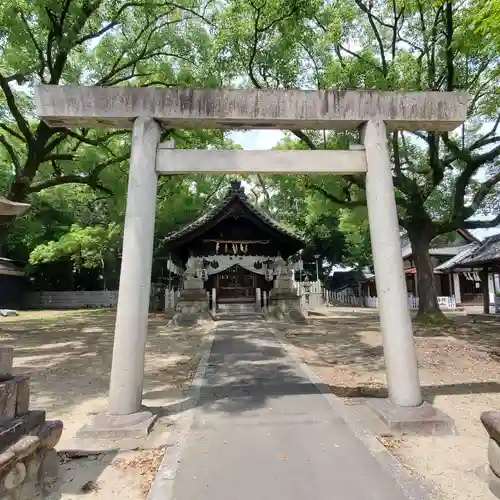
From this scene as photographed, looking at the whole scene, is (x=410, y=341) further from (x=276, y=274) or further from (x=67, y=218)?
(x=67, y=218)

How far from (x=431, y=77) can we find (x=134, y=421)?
1394 cm

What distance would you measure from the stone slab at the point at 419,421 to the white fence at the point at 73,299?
30.7 metres

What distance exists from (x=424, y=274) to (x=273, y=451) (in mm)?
13683

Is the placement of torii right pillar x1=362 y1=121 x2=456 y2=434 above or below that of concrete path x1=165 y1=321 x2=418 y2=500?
above

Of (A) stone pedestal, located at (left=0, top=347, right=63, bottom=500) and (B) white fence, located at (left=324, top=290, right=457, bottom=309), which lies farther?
(B) white fence, located at (left=324, top=290, right=457, bottom=309)

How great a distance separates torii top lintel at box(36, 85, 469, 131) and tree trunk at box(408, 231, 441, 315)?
11227 millimetres

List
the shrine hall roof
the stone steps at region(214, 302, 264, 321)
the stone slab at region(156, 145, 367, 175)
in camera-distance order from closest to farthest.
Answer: the stone slab at region(156, 145, 367, 175) < the shrine hall roof < the stone steps at region(214, 302, 264, 321)

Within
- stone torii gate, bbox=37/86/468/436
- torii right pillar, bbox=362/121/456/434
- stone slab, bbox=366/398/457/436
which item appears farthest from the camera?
stone torii gate, bbox=37/86/468/436

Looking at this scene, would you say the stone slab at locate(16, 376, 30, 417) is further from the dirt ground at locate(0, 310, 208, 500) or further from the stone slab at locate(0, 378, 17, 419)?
the dirt ground at locate(0, 310, 208, 500)

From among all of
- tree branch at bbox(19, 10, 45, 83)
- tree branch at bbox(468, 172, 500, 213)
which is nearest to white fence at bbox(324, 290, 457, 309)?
tree branch at bbox(468, 172, 500, 213)

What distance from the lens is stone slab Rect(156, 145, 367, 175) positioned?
17.9ft

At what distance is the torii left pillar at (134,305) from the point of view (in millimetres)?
4781

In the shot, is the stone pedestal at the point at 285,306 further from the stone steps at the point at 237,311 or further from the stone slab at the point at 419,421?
the stone slab at the point at 419,421

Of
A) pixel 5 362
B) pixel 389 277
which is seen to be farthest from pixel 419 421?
pixel 5 362
